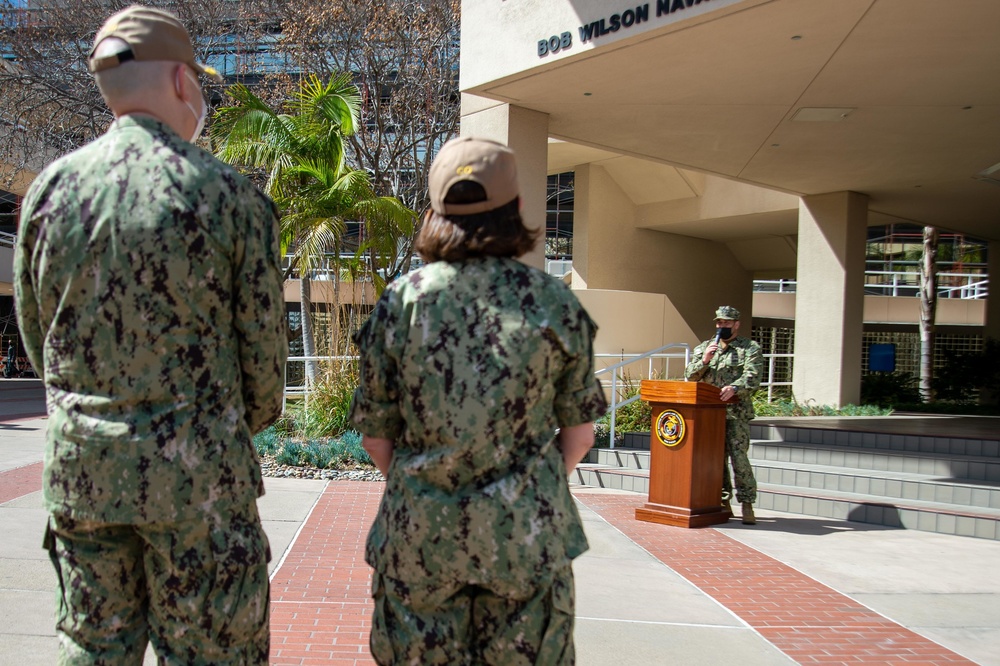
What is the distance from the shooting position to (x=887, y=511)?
7402 mm

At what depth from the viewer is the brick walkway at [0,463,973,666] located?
4.00m

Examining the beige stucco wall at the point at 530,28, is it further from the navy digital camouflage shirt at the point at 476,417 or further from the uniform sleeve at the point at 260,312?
the uniform sleeve at the point at 260,312

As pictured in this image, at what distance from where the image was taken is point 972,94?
8.92 meters

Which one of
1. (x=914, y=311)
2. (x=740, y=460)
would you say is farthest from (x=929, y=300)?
(x=740, y=460)

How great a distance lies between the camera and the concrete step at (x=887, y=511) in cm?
700

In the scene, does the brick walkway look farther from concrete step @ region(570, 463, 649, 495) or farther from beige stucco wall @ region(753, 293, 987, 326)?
beige stucco wall @ region(753, 293, 987, 326)

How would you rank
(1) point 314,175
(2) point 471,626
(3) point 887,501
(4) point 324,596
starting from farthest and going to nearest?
(1) point 314,175 → (3) point 887,501 → (4) point 324,596 → (2) point 471,626

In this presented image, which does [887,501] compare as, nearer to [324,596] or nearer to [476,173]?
[324,596]

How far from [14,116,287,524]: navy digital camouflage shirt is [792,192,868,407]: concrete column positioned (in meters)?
12.9

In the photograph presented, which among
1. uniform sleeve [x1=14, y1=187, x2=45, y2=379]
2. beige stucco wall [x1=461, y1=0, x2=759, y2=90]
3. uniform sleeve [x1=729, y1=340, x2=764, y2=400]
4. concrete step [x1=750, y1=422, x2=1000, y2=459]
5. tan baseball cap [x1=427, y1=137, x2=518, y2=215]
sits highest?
beige stucco wall [x1=461, y1=0, x2=759, y2=90]

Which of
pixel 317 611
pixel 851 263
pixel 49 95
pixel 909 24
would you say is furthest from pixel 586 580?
pixel 49 95

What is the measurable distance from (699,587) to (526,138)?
6.18 m

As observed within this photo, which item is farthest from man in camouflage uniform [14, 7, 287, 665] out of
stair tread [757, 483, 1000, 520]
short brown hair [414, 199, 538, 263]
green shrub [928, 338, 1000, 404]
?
green shrub [928, 338, 1000, 404]

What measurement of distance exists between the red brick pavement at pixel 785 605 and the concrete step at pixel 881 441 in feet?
12.8
